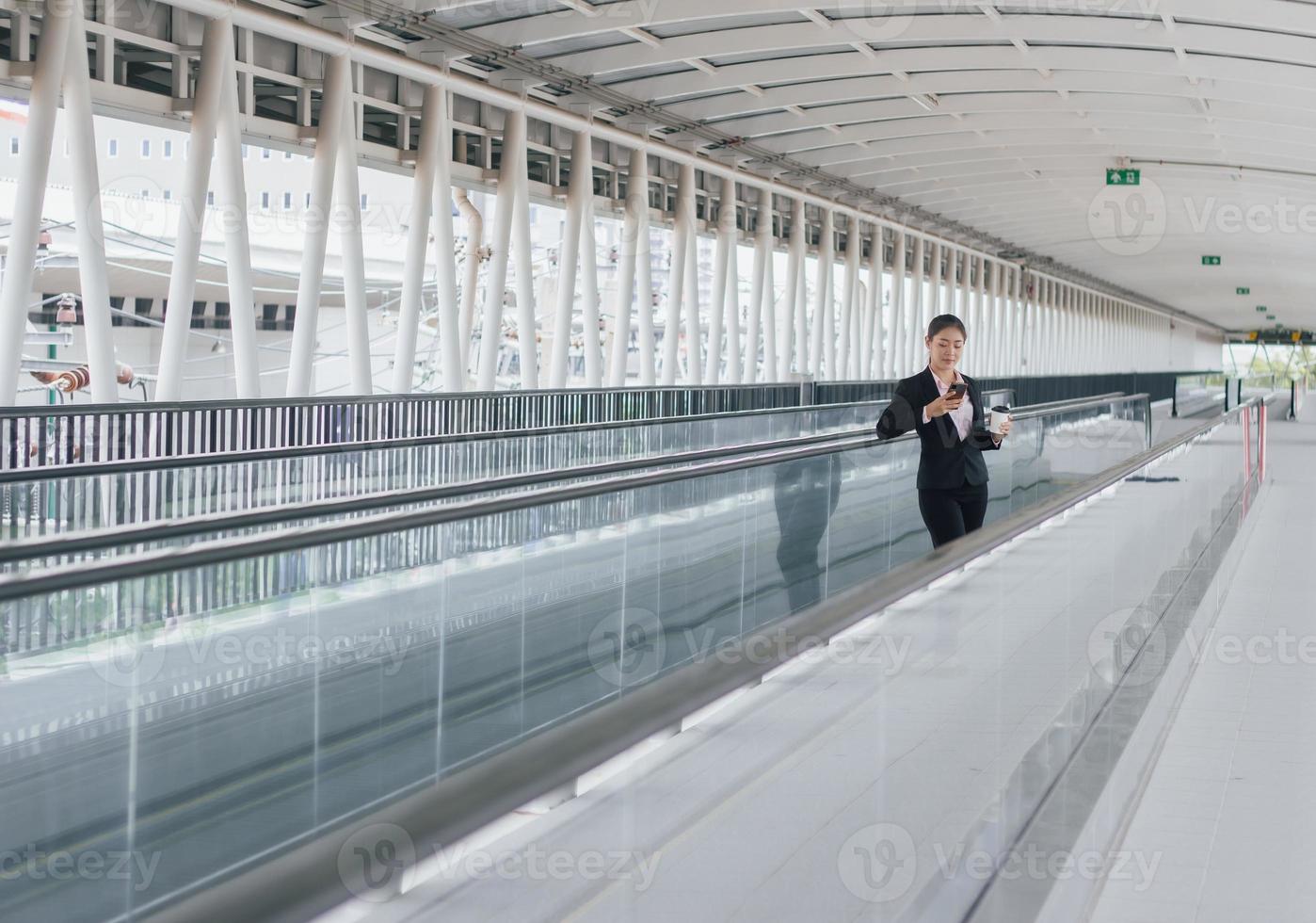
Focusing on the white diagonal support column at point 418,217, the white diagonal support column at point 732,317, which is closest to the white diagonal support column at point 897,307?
the white diagonal support column at point 732,317

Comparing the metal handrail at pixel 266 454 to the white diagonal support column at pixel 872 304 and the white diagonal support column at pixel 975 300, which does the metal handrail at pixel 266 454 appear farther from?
the white diagonal support column at pixel 975 300

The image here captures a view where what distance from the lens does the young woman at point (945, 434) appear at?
7066 mm

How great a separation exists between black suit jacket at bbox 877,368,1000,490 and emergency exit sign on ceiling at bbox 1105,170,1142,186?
81.3 feet

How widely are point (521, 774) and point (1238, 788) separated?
184 inches

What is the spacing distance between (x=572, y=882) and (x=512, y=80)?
19.1 metres

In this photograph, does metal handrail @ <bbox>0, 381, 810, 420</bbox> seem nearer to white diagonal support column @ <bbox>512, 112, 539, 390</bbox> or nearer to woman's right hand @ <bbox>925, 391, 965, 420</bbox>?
white diagonal support column @ <bbox>512, 112, 539, 390</bbox>

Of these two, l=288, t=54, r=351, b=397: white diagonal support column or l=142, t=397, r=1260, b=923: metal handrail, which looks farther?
l=288, t=54, r=351, b=397: white diagonal support column

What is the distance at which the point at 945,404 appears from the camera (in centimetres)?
682

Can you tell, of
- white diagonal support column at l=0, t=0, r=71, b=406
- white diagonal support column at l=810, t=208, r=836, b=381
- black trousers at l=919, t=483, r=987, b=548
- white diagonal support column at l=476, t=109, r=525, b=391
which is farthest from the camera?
white diagonal support column at l=810, t=208, r=836, b=381

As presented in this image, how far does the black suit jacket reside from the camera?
7.07m

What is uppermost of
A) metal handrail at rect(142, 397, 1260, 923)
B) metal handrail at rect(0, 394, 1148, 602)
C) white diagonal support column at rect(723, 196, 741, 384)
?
white diagonal support column at rect(723, 196, 741, 384)

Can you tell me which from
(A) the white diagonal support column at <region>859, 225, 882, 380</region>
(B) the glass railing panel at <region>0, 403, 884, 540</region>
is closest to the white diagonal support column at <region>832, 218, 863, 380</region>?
(A) the white diagonal support column at <region>859, 225, 882, 380</region>

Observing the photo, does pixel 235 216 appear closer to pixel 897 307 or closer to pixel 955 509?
pixel 955 509

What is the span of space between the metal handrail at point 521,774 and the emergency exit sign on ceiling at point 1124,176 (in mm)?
29254
